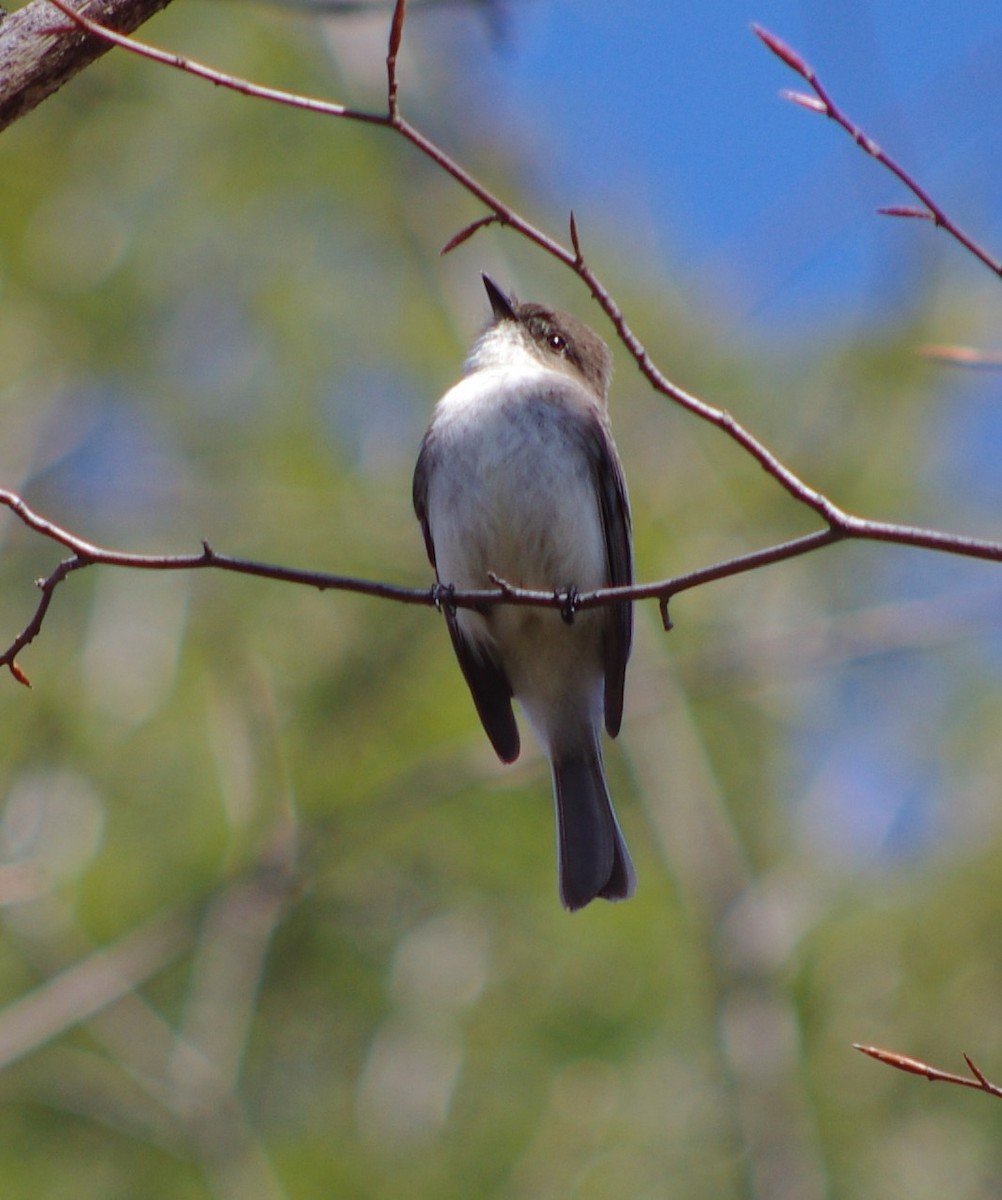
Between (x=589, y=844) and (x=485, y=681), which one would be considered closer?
(x=589, y=844)

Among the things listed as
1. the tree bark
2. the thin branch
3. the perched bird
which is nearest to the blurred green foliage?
the perched bird

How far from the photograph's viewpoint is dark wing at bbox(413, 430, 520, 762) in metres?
4.72

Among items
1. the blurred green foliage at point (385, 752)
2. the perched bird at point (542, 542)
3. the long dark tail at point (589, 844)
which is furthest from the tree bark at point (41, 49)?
the blurred green foliage at point (385, 752)

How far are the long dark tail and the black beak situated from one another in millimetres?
1479

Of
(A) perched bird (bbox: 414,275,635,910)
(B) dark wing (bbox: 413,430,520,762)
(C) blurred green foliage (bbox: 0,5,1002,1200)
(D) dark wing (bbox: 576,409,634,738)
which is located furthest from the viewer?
(C) blurred green foliage (bbox: 0,5,1002,1200)

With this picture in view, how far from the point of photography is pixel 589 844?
4.54m

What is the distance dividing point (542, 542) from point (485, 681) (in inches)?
29.4

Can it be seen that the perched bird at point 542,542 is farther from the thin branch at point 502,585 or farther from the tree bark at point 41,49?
the tree bark at point 41,49

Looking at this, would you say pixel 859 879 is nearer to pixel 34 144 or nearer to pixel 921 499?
pixel 921 499

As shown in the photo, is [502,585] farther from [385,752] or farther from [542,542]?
[385,752]

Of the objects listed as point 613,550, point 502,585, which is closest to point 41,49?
point 502,585

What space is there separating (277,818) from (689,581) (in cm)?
748

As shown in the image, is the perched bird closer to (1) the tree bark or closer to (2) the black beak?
(2) the black beak

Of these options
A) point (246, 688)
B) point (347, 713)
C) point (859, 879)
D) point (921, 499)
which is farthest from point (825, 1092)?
point (921, 499)
